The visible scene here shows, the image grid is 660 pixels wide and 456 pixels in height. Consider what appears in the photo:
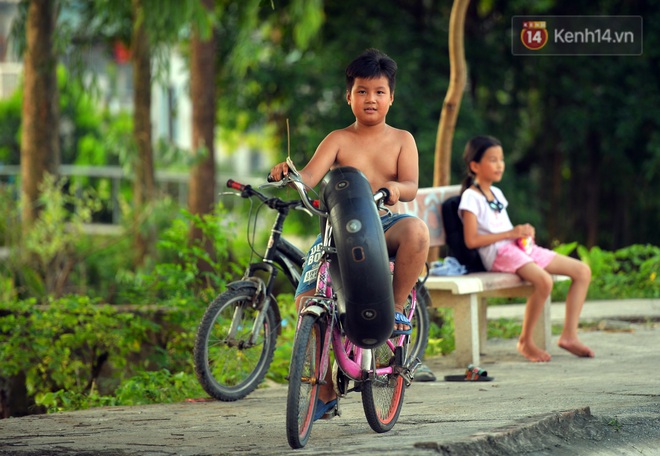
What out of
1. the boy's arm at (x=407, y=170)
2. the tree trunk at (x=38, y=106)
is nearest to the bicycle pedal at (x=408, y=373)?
the boy's arm at (x=407, y=170)

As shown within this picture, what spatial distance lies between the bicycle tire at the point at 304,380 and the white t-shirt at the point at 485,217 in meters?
3.03

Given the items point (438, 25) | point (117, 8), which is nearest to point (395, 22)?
point (438, 25)

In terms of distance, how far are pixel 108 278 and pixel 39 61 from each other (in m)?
4.07

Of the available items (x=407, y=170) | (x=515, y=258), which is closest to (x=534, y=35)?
(x=515, y=258)

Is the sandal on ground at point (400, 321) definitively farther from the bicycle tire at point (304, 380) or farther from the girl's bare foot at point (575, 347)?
the girl's bare foot at point (575, 347)

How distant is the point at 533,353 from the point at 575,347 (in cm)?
26

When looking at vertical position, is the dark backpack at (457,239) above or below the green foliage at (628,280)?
above

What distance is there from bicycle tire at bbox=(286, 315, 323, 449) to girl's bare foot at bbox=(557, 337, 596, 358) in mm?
3240

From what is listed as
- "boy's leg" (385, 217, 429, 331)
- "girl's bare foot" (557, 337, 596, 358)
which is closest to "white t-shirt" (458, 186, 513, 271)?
"girl's bare foot" (557, 337, 596, 358)

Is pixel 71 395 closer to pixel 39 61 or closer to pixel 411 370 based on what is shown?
pixel 411 370

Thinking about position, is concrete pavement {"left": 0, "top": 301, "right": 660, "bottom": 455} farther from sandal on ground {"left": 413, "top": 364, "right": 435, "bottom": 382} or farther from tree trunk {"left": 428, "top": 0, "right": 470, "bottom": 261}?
tree trunk {"left": 428, "top": 0, "right": 470, "bottom": 261}

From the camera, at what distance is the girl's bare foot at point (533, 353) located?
7.70 m

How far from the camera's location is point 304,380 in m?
4.74

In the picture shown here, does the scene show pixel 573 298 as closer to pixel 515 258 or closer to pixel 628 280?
pixel 515 258
